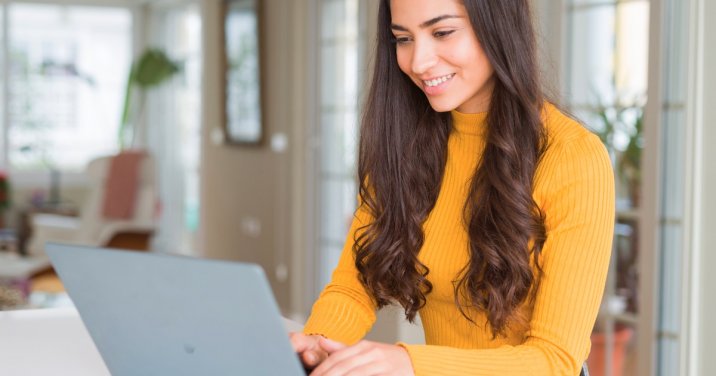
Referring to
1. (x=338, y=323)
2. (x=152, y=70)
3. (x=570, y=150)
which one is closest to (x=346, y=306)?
(x=338, y=323)

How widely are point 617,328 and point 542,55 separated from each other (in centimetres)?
214

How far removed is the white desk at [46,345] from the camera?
1520 millimetres

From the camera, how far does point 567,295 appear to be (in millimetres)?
1320

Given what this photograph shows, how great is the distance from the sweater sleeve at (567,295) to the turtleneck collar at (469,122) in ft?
0.83

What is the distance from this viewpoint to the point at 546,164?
1423 millimetres

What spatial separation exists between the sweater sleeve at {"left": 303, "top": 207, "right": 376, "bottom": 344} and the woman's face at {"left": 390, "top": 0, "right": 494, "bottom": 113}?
30 centimetres

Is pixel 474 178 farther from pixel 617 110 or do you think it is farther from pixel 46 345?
pixel 617 110

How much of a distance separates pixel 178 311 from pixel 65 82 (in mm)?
9374

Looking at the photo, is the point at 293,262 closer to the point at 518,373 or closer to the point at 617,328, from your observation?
the point at 617,328

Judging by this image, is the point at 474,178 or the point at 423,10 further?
the point at 474,178

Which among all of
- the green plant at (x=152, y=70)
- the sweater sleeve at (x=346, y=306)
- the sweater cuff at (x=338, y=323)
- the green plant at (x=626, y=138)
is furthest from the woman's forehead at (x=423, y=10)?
the green plant at (x=152, y=70)

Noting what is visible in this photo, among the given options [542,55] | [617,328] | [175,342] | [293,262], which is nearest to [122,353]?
[175,342]

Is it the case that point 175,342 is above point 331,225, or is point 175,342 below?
above

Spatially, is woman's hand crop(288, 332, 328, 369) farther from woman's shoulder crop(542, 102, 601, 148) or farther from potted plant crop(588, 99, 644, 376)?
potted plant crop(588, 99, 644, 376)
